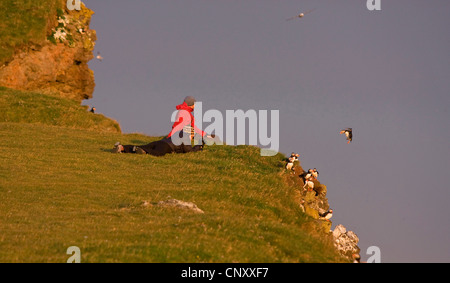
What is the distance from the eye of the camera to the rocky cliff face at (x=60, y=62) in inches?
2073

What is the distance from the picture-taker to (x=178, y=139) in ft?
108

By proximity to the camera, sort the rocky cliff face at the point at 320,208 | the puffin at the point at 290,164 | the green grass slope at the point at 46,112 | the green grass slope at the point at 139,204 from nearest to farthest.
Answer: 1. the green grass slope at the point at 139,204
2. the rocky cliff face at the point at 320,208
3. the puffin at the point at 290,164
4. the green grass slope at the point at 46,112

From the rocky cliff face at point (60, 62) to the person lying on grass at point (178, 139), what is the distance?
23.7 metres

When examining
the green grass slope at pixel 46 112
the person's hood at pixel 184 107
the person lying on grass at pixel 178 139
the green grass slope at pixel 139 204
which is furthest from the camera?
the green grass slope at pixel 46 112

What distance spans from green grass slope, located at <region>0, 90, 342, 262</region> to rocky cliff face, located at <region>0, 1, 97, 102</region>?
1472cm

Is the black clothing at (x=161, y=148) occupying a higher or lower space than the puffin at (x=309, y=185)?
higher

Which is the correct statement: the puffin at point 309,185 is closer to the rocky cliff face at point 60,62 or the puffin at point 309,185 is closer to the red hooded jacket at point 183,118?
the red hooded jacket at point 183,118

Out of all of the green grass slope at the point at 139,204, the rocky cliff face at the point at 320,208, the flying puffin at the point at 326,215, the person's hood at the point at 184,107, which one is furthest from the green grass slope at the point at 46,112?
the flying puffin at the point at 326,215

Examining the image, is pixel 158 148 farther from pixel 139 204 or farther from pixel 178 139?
pixel 139 204

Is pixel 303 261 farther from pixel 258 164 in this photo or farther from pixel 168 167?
pixel 258 164

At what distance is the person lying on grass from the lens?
32031mm

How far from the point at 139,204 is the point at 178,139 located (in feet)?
40.5

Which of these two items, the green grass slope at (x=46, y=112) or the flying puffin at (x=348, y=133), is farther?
the green grass slope at (x=46, y=112)
